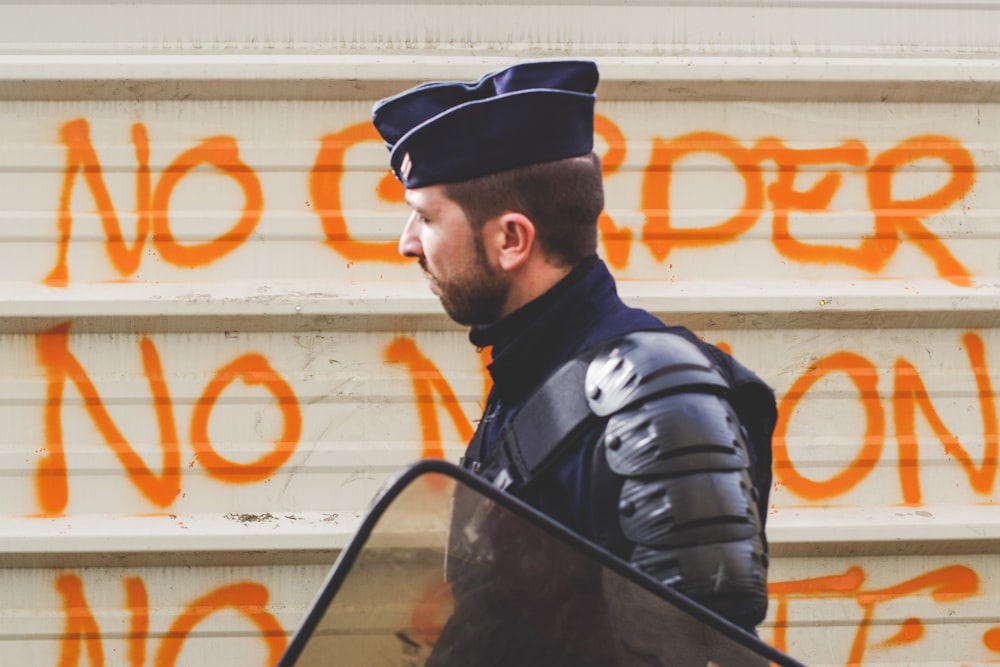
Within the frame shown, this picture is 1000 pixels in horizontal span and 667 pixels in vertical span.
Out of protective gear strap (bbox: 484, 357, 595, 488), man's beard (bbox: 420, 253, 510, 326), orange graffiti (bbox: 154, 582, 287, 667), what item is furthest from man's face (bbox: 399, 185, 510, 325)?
orange graffiti (bbox: 154, 582, 287, 667)

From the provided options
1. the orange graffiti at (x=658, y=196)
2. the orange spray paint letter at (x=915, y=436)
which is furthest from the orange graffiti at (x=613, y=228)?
the orange spray paint letter at (x=915, y=436)

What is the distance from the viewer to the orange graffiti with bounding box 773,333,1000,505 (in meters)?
2.46

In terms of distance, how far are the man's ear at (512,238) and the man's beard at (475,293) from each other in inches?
0.9

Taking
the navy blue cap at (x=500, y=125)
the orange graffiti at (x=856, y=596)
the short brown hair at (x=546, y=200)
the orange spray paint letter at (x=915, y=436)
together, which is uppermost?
the navy blue cap at (x=500, y=125)

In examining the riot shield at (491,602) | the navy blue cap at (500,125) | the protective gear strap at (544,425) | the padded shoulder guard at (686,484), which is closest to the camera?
the riot shield at (491,602)

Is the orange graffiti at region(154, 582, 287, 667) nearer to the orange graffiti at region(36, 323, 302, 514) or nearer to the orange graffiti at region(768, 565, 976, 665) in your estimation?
the orange graffiti at region(36, 323, 302, 514)

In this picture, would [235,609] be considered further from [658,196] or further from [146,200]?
[658,196]

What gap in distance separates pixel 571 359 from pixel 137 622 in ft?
5.00

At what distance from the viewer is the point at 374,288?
7.93ft

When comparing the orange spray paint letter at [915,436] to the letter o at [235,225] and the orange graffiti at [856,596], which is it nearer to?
the orange graffiti at [856,596]

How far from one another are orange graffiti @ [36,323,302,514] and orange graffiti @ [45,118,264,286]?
0.61 ft

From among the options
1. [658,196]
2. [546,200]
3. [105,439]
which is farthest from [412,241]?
[105,439]

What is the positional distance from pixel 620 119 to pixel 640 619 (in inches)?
67.4

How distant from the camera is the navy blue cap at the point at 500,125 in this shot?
134 cm
